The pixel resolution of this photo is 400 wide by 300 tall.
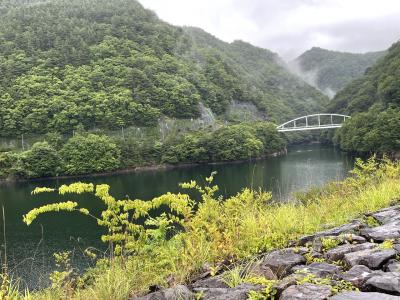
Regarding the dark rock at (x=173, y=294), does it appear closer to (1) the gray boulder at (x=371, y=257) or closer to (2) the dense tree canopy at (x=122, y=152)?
(1) the gray boulder at (x=371, y=257)

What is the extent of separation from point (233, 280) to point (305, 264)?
2.87 ft

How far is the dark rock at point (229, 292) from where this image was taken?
4023mm

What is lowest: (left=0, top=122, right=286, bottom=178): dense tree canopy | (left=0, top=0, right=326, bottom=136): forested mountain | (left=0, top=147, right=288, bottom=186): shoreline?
(left=0, top=147, right=288, bottom=186): shoreline

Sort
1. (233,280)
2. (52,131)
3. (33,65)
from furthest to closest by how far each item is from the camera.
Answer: (33,65), (52,131), (233,280)

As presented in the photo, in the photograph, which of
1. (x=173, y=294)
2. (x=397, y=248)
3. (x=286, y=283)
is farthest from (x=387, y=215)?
(x=173, y=294)

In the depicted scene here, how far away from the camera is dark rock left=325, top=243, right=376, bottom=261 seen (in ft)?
15.4

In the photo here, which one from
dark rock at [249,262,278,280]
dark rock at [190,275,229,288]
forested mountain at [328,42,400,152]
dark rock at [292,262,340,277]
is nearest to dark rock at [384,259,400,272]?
dark rock at [292,262,340,277]

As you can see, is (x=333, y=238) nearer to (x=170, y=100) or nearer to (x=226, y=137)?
(x=226, y=137)

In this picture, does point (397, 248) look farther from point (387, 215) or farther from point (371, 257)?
point (387, 215)

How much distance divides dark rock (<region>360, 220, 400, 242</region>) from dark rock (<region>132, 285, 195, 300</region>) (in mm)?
2408

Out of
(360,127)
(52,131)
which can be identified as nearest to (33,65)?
(52,131)

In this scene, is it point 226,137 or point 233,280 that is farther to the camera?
point 226,137

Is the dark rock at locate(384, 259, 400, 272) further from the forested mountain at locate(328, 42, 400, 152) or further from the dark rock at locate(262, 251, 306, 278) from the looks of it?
the forested mountain at locate(328, 42, 400, 152)

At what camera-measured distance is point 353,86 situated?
13312cm
